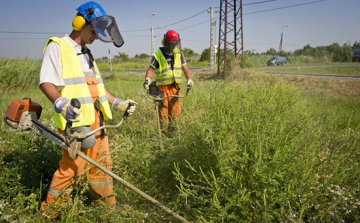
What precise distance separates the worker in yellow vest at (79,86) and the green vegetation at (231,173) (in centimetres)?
20

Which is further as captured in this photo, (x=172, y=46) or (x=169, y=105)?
(x=169, y=105)

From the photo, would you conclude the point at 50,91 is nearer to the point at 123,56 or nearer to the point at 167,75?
the point at 167,75

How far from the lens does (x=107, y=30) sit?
2250 millimetres

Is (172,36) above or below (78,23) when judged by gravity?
above

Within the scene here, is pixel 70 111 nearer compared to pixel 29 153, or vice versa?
pixel 70 111

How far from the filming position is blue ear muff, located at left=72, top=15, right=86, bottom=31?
83.9 inches

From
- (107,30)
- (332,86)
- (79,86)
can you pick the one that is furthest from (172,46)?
(332,86)

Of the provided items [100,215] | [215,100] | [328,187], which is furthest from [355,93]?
[100,215]

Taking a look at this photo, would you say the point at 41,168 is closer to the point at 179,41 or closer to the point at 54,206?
the point at 54,206

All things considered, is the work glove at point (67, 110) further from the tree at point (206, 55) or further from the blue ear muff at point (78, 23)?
the tree at point (206, 55)

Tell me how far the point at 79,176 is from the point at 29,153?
3.87 feet

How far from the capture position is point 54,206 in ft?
7.00

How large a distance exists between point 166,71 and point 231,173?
8.67 ft

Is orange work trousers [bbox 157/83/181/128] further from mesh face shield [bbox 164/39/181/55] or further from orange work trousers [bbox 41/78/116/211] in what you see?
orange work trousers [bbox 41/78/116/211]
